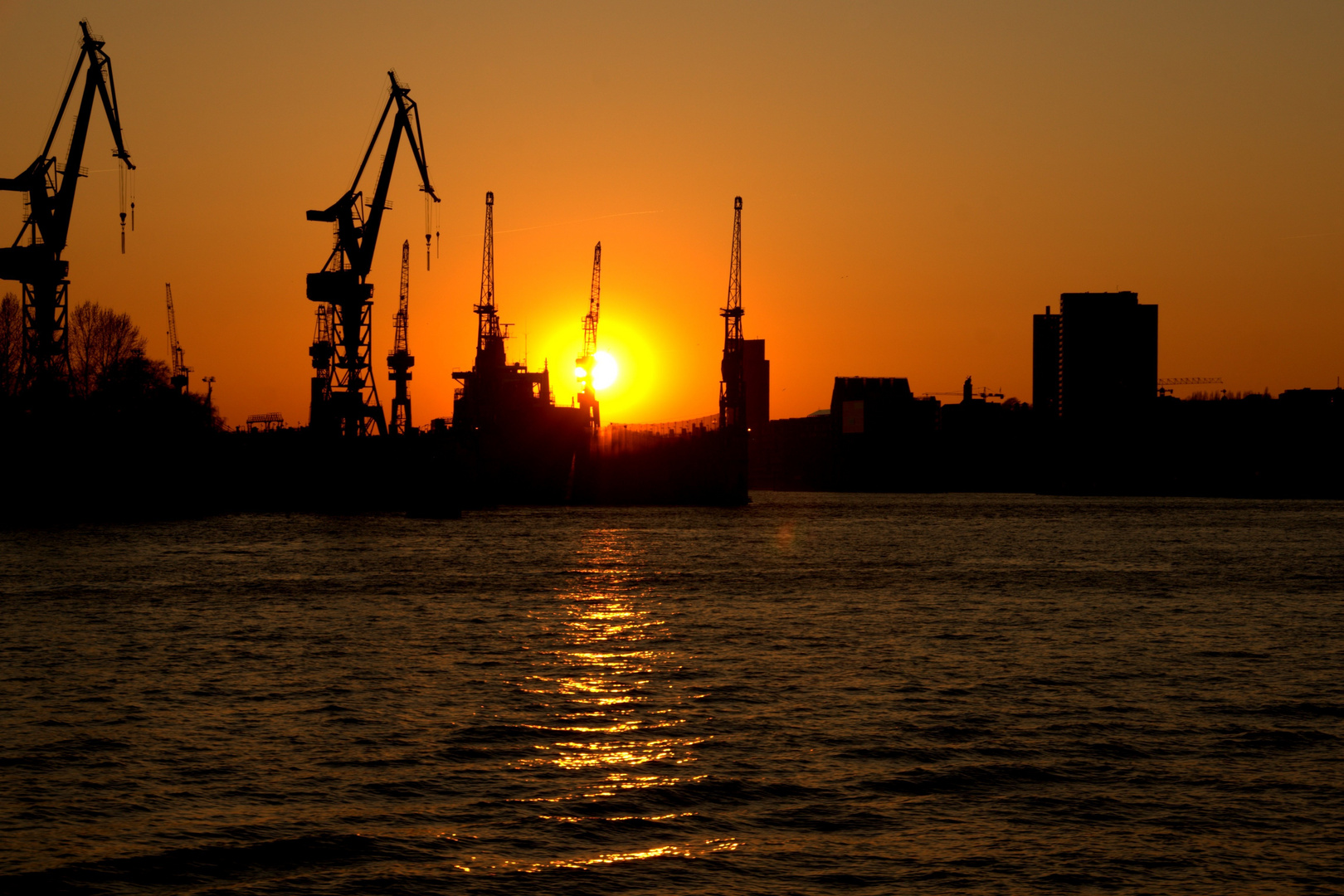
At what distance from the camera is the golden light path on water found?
584 inches

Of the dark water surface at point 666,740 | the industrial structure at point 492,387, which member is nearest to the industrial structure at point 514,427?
the industrial structure at point 492,387

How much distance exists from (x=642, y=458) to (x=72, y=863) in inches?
6300

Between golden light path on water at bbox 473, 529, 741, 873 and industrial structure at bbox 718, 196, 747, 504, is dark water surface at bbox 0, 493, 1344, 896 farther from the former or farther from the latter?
industrial structure at bbox 718, 196, 747, 504

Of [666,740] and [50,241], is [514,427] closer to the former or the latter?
[50,241]

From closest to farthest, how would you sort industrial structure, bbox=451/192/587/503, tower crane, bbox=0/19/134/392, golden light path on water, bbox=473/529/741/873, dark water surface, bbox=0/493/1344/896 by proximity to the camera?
dark water surface, bbox=0/493/1344/896 → golden light path on water, bbox=473/529/741/873 → tower crane, bbox=0/19/134/392 → industrial structure, bbox=451/192/587/503

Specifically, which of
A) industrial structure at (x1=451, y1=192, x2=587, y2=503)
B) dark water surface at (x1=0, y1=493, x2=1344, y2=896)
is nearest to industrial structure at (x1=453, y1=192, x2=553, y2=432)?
industrial structure at (x1=451, y1=192, x2=587, y2=503)

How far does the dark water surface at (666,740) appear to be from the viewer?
13203 mm

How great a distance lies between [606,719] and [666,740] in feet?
6.24

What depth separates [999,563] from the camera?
61.6m

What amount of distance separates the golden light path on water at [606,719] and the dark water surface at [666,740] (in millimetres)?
76

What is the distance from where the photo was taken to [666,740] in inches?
752

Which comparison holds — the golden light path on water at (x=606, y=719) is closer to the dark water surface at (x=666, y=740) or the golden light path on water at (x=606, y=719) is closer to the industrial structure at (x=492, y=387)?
the dark water surface at (x=666, y=740)

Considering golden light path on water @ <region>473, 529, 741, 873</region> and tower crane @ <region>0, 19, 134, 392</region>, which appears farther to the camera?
tower crane @ <region>0, 19, 134, 392</region>

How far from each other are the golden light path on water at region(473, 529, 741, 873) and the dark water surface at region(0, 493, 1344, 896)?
8cm
